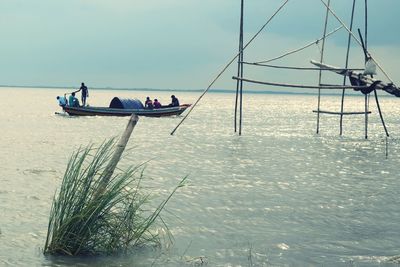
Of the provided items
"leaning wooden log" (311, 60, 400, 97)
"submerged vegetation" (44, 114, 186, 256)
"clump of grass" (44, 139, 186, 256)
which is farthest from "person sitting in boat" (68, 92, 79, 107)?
"clump of grass" (44, 139, 186, 256)

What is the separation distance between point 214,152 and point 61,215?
15.8m

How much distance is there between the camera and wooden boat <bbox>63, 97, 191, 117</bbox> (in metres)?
38.5

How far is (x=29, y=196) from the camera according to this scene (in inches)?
480

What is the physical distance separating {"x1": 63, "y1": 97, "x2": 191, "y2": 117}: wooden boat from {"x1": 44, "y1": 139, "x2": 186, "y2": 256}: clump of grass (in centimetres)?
3068

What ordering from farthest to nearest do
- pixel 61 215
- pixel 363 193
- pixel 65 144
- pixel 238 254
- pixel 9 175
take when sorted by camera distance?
1. pixel 65 144
2. pixel 9 175
3. pixel 363 193
4. pixel 238 254
5. pixel 61 215

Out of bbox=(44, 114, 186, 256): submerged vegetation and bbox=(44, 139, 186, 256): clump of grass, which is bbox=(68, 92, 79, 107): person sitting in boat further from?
bbox=(44, 139, 186, 256): clump of grass

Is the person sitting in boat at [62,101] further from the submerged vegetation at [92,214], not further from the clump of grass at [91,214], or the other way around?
the clump of grass at [91,214]

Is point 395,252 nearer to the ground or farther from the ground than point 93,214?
nearer to the ground

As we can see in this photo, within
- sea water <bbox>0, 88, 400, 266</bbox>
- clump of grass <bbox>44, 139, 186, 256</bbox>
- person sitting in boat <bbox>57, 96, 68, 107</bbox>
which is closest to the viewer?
clump of grass <bbox>44, 139, 186, 256</bbox>

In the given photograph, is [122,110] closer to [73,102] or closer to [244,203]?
[73,102]

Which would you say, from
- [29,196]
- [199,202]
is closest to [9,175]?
[29,196]

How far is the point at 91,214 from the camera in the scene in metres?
7.10

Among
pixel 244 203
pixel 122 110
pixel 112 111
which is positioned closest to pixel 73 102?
pixel 112 111

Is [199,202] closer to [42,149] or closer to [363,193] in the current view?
[363,193]
